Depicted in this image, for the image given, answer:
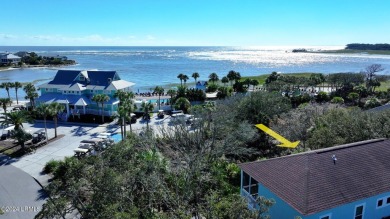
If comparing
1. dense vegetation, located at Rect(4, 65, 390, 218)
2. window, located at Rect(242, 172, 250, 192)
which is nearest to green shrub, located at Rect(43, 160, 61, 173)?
dense vegetation, located at Rect(4, 65, 390, 218)

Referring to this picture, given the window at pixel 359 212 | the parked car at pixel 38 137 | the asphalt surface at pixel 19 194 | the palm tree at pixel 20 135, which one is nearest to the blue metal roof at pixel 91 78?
the parked car at pixel 38 137

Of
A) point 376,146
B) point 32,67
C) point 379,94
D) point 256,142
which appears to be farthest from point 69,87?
point 32,67

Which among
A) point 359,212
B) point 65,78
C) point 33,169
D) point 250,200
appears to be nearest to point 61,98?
point 65,78

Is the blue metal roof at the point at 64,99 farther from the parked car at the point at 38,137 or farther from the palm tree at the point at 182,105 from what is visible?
the parked car at the point at 38,137

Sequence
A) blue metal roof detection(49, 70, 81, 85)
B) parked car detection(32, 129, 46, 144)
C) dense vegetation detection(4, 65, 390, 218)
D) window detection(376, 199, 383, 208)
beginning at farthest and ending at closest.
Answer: blue metal roof detection(49, 70, 81, 85)
parked car detection(32, 129, 46, 144)
window detection(376, 199, 383, 208)
dense vegetation detection(4, 65, 390, 218)

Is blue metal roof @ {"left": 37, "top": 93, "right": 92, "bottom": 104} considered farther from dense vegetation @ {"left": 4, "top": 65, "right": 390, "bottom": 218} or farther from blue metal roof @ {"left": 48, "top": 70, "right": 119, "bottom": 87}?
dense vegetation @ {"left": 4, "top": 65, "right": 390, "bottom": 218}

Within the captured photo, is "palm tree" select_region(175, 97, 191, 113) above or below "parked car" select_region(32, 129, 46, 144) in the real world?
above

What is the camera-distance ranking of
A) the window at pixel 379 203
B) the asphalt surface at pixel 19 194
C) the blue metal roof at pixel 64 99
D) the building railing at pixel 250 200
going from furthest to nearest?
the blue metal roof at pixel 64 99 → the asphalt surface at pixel 19 194 → the window at pixel 379 203 → the building railing at pixel 250 200

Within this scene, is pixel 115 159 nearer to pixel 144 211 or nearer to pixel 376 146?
pixel 144 211

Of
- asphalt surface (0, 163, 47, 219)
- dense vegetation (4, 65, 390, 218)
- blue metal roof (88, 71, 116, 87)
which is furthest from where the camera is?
blue metal roof (88, 71, 116, 87)
